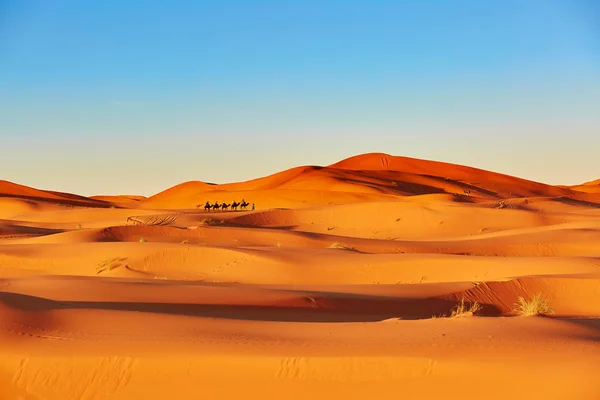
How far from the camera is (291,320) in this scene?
13242mm

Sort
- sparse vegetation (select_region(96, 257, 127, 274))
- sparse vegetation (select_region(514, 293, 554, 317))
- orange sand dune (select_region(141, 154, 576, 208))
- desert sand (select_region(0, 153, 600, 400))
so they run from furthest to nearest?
orange sand dune (select_region(141, 154, 576, 208)) → sparse vegetation (select_region(96, 257, 127, 274)) → sparse vegetation (select_region(514, 293, 554, 317)) → desert sand (select_region(0, 153, 600, 400))

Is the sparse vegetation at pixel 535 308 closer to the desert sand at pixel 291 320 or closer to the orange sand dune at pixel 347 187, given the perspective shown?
the desert sand at pixel 291 320

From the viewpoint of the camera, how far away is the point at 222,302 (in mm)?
14234

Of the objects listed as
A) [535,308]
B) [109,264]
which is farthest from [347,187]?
[535,308]

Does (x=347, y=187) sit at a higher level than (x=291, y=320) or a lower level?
higher

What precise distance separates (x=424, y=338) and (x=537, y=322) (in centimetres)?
177

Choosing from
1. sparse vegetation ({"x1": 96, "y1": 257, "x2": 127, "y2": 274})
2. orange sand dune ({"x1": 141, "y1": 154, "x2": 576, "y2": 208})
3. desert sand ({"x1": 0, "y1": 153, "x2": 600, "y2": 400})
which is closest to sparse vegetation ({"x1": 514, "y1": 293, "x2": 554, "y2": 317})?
desert sand ({"x1": 0, "y1": 153, "x2": 600, "y2": 400})

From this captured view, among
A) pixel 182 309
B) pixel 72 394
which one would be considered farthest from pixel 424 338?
pixel 182 309

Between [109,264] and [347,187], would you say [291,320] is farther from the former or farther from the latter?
[347,187]

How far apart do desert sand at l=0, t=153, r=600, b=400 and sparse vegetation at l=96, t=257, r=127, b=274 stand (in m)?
0.06

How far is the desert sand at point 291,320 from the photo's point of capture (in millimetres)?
8523

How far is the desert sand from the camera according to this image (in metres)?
8.52

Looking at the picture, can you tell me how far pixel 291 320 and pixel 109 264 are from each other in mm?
10713

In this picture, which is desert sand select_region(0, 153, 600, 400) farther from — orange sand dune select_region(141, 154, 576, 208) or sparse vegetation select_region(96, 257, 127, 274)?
orange sand dune select_region(141, 154, 576, 208)
